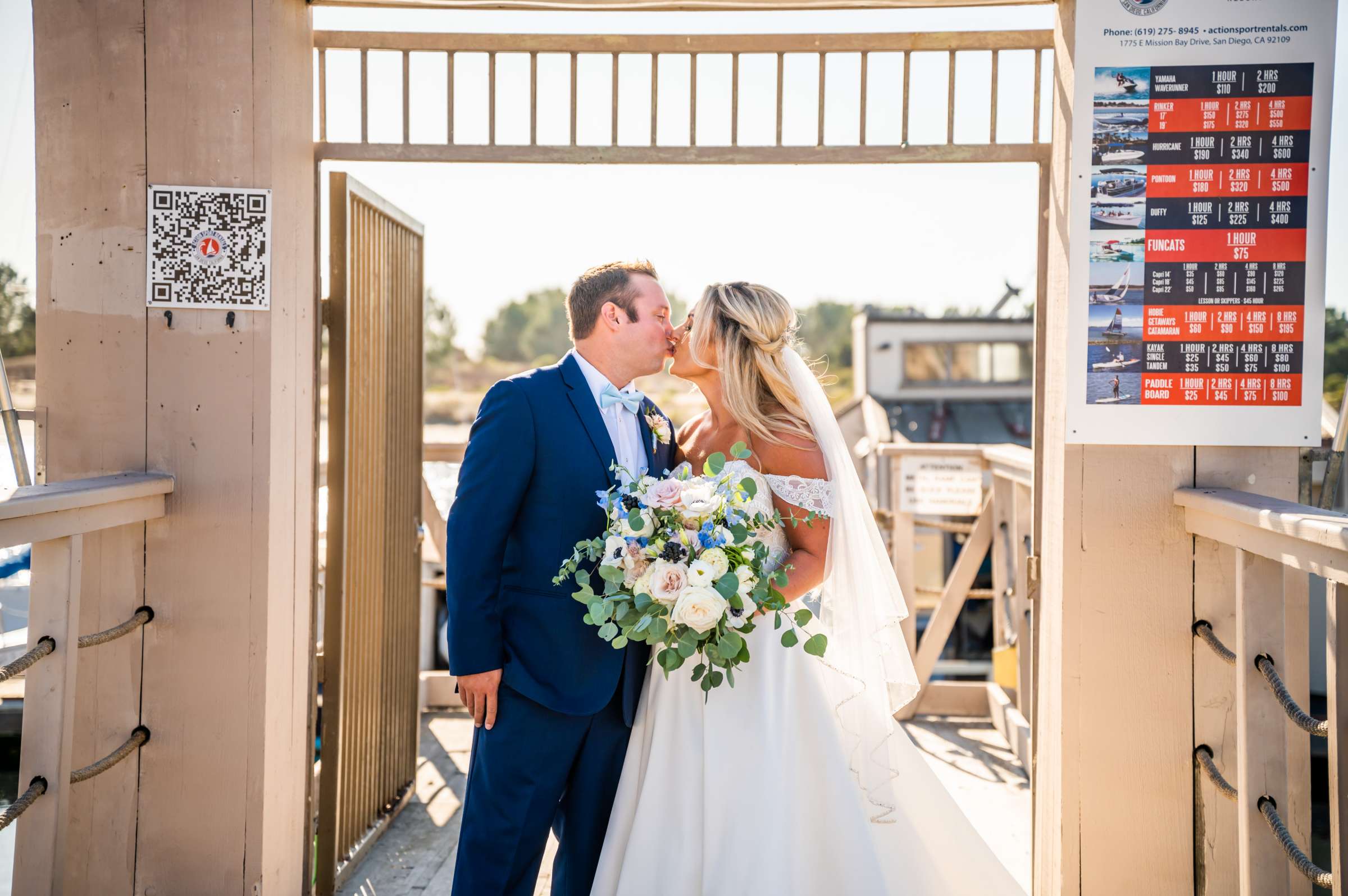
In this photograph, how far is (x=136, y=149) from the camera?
2680mm

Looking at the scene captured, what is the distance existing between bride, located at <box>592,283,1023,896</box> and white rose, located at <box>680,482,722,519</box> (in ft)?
0.76

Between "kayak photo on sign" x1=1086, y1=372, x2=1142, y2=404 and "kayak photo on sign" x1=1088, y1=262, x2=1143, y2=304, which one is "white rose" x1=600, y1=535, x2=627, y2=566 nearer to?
"kayak photo on sign" x1=1086, y1=372, x2=1142, y2=404

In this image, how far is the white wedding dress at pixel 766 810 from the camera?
2.32 m

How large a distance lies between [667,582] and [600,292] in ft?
2.84

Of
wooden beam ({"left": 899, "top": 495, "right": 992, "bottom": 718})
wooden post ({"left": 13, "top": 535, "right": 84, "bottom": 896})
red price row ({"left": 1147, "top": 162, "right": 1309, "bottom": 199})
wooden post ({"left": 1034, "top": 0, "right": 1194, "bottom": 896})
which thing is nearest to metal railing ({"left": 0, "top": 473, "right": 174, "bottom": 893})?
wooden post ({"left": 13, "top": 535, "right": 84, "bottom": 896})

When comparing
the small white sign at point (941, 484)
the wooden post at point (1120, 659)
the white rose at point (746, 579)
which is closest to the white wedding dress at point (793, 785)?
the white rose at point (746, 579)

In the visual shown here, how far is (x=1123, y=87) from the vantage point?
2684mm

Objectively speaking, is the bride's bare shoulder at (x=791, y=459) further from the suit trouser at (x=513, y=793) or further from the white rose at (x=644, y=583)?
the suit trouser at (x=513, y=793)

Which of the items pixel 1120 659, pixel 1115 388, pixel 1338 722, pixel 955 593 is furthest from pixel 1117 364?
pixel 955 593

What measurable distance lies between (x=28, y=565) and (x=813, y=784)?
2.45 m

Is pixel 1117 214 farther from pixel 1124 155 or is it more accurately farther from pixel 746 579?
pixel 746 579

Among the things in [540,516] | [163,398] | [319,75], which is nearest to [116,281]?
[163,398]

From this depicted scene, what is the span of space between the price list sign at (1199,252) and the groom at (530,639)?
140cm

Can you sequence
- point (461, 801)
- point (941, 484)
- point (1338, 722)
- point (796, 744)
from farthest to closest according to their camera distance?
point (941, 484) < point (461, 801) < point (796, 744) < point (1338, 722)
